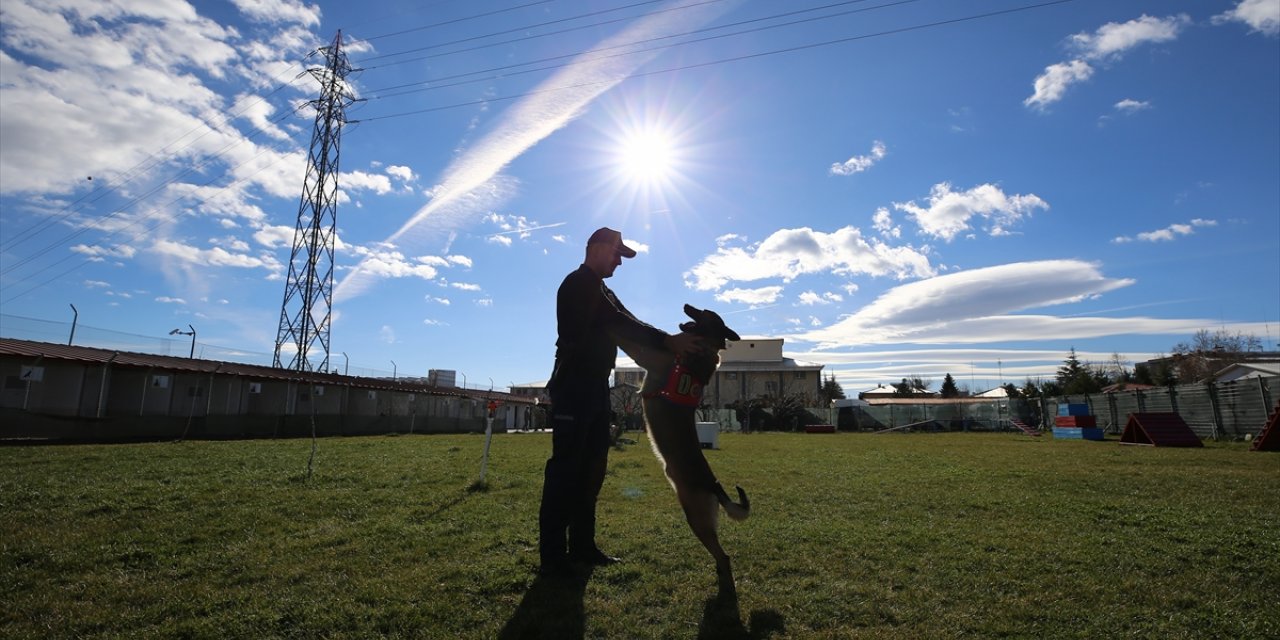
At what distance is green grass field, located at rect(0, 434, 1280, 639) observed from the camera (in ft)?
10.0

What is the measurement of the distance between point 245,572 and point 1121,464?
14.7 metres

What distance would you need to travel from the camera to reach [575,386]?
3861mm

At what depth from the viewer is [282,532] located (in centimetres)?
476

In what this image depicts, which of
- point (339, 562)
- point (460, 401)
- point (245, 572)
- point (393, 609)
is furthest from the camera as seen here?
point (460, 401)

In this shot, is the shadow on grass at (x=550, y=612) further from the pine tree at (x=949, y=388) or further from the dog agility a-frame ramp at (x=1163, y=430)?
the pine tree at (x=949, y=388)

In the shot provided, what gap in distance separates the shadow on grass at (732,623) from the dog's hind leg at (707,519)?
11cm

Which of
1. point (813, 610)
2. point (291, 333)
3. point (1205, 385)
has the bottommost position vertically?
point (813, 610)

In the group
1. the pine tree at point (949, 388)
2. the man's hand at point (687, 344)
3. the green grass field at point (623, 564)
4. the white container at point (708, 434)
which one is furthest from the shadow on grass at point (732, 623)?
the pine tree at point (949, 388)

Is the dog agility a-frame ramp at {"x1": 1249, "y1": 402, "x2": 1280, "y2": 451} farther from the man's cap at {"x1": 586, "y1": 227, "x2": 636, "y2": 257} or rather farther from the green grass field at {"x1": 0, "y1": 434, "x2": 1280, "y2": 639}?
the man's cap at {"x1": 586, "y1": 227, "x2": 636, "y2": 257}

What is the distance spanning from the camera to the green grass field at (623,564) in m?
3.05

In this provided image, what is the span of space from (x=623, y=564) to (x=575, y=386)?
1296 millimetres

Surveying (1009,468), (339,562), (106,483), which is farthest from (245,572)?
(1009,468)

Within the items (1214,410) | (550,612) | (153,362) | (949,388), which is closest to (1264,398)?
(1214,410)

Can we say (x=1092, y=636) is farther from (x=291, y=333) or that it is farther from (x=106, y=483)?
(x=291, y=333)
